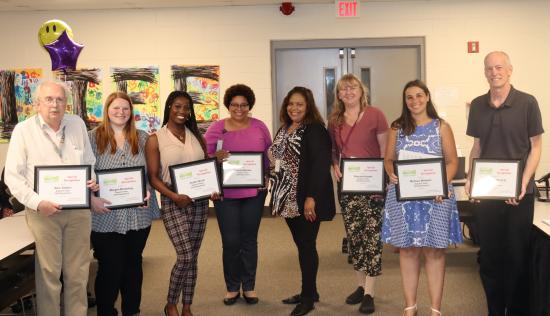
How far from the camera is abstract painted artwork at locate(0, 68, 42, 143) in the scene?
683cm

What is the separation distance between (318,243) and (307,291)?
1.96m

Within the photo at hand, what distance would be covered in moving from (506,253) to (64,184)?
2420 mm

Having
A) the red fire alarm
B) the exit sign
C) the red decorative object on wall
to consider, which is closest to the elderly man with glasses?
the red decorative object on wall

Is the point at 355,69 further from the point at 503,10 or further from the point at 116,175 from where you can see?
the point at 116,175

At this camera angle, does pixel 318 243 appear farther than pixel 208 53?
No

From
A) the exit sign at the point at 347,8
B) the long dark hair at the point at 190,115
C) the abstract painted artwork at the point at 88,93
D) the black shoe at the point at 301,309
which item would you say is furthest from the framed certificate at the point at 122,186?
the exit sign at the point at 347,8

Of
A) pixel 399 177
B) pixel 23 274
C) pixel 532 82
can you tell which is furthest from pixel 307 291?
pixel 532 82

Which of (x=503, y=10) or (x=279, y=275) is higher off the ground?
(x=503, y=10)

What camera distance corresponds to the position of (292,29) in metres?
6.76

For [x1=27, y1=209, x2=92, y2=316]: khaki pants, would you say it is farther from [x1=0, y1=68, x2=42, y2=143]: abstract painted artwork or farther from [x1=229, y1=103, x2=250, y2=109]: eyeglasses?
[x1=0, y1=68, x2=42, y2=143]: abstract painted artwork

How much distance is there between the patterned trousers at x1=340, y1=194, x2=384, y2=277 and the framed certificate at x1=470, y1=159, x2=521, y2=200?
664mm

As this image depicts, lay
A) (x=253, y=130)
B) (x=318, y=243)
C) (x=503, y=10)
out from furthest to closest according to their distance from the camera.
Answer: (x=503, y=10), (x=318, y=243), (x=253, y=130)

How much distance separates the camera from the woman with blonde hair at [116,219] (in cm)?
299

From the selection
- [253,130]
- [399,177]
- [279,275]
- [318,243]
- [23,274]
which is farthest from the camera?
[318,243]
